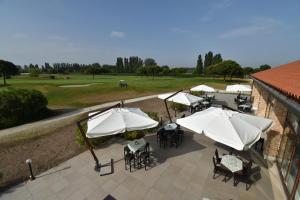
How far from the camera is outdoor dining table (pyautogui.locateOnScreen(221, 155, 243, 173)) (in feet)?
18.1

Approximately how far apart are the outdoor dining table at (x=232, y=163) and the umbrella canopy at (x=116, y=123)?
3010 millimetres

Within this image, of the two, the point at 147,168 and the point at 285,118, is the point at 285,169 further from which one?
the point at 147,168

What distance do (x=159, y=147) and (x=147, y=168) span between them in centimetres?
179

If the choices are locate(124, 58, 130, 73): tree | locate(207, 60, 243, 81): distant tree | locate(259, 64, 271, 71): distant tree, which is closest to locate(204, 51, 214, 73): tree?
locate(259, 64, 271, 71): distant tree

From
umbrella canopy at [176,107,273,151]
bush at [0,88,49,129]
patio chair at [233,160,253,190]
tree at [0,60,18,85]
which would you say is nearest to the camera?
umbrella canopy at [176,107,273,151]

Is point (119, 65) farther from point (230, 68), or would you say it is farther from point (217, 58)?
point (230, 68)

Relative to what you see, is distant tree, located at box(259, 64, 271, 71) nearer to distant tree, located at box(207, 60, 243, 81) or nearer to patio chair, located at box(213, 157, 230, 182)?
distant tree, located at box(207, 60, 243, 81)

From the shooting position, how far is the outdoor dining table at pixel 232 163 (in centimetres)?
552

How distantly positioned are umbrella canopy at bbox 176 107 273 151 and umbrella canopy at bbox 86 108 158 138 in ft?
5.27

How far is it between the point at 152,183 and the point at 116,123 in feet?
8.55

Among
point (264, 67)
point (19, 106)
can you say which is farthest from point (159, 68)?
point (19, 106)

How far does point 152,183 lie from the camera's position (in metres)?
5.67

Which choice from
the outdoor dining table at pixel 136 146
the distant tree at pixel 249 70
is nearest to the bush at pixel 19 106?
the outdoor dining table at pixel 136 146

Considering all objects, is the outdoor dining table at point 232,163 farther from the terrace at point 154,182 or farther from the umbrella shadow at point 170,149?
the umbrella shadow at point 170,149
